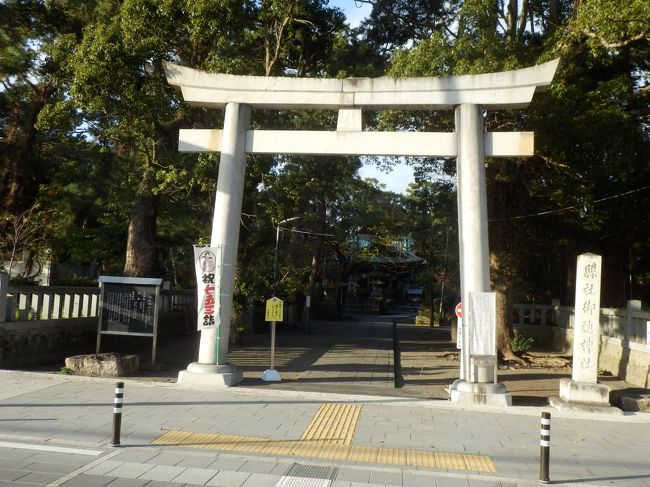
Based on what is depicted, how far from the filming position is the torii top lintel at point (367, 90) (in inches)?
476

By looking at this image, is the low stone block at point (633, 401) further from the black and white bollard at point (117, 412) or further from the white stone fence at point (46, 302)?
the white stone fence at point (46, 302)

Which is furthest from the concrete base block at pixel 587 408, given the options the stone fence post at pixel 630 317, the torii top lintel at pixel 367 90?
the torii top lintel at pixel 367 90

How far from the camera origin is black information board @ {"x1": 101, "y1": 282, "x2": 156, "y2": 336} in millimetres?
14039

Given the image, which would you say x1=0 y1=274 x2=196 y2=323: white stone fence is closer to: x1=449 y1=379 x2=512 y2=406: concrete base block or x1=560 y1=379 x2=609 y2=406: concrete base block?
x1=449 y1=379 x2=512 y2=406: concrete base block

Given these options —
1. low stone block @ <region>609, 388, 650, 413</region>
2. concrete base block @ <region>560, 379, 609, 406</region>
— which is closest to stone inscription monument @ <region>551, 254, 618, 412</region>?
concrete base block @ <region>560, 379, 609, 406</region>

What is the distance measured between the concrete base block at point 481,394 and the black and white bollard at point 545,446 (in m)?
4.61

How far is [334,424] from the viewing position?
9.21 m

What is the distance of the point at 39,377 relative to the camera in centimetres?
1198

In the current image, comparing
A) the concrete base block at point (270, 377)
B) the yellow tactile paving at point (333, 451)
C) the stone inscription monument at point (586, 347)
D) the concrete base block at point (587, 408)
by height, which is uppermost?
the stone inscription monument at point (586, 347)

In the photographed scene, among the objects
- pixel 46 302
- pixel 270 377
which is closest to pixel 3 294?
pixel 46 302

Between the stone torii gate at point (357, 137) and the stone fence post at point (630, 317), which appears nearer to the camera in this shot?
the stone torii gate at point (357, 137)

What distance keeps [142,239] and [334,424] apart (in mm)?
10909

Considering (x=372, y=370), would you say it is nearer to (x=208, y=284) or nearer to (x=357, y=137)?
(x=208, y=284)

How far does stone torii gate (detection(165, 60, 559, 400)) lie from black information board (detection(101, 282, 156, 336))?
7.10 ft
